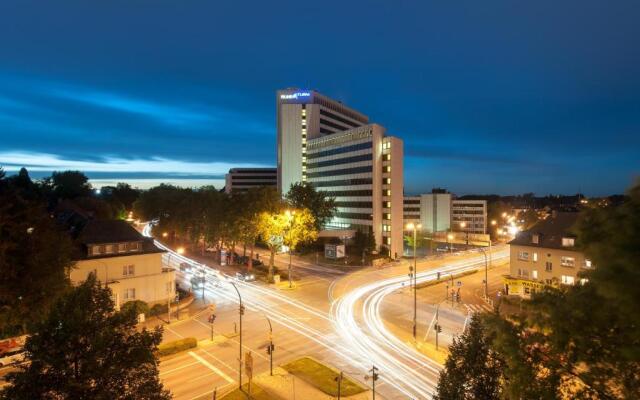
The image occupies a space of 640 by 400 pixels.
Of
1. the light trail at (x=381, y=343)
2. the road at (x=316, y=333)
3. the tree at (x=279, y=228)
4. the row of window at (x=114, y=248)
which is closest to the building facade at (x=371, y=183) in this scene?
the road at (x=316, y=333)

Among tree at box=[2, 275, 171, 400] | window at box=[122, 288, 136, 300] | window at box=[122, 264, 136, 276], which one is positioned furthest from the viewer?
window at box=[122, 264, 136, 276]

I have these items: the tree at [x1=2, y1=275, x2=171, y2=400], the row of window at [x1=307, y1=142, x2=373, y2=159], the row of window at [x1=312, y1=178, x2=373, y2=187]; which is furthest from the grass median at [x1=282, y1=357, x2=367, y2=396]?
the row of window at [x1=307, y1=142, x2=373, y2=159]

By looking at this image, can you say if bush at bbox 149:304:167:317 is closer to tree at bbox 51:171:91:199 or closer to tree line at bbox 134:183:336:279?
tree line at bbox 134:183:336:279

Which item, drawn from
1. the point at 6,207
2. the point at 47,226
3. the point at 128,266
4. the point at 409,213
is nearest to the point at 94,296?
the point at 6,207

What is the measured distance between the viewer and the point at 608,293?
752cm

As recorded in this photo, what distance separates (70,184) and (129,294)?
383 feet

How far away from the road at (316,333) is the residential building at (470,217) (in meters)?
65.6

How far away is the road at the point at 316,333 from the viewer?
1041 inches

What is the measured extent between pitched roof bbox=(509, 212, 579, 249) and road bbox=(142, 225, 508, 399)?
14.9 metres

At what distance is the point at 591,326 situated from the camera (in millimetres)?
8969

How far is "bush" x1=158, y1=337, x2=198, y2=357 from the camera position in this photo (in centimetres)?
2988

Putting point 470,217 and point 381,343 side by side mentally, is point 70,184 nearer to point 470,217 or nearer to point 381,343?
point 470,217

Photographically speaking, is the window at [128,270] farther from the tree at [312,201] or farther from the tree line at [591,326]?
the tree at [312,201]

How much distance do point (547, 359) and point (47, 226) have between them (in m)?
35.0
